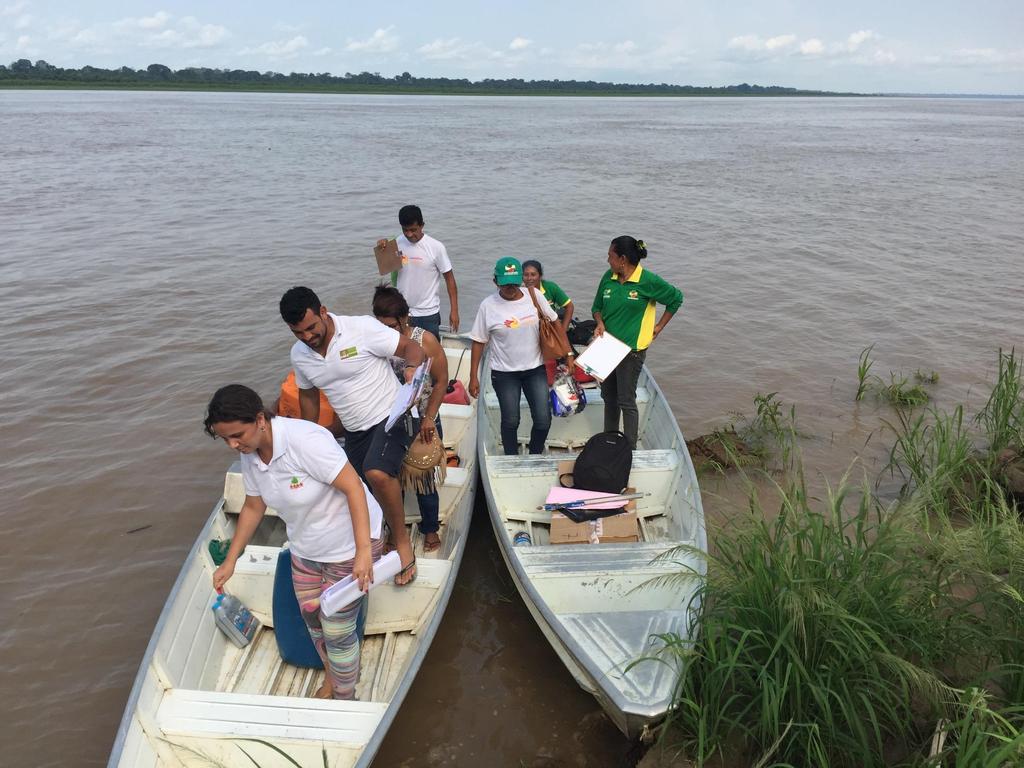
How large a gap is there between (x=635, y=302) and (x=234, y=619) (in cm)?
342

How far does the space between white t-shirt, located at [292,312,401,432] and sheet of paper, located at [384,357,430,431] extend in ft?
0.35

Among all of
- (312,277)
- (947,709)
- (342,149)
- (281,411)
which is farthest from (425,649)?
(342,149)

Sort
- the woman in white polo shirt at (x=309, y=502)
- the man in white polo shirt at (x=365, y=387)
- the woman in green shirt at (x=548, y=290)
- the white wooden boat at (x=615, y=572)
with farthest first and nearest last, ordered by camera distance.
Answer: the woman in green shirt at (x=548, y=290) → the man in white polo shirt at (x=365, y=387) → the white wooden boat at (x=615, y=572) → the woman in white polo shirt at (x=309, y=502)

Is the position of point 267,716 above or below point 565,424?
below

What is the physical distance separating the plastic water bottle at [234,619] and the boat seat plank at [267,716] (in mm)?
648

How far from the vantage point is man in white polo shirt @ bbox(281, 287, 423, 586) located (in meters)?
3.47

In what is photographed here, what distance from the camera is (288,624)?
148 inches

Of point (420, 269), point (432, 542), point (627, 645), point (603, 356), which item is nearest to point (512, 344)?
point (603, 356)

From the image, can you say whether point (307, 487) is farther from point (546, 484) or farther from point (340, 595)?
point (546, 484)

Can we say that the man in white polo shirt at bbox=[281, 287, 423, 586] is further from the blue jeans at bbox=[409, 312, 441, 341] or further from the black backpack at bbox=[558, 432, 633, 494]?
the blue jeans at bbox=[409, 312, 441, 341]

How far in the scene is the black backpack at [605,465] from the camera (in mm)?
4742

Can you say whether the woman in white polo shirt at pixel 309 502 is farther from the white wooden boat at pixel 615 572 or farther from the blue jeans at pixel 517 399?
the blue jeans at pixel 517 399

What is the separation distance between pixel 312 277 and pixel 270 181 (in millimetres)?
10552

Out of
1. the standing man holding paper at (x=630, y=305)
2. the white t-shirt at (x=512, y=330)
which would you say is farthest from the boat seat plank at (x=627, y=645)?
the white t-shirt at (x=512, y=330)
